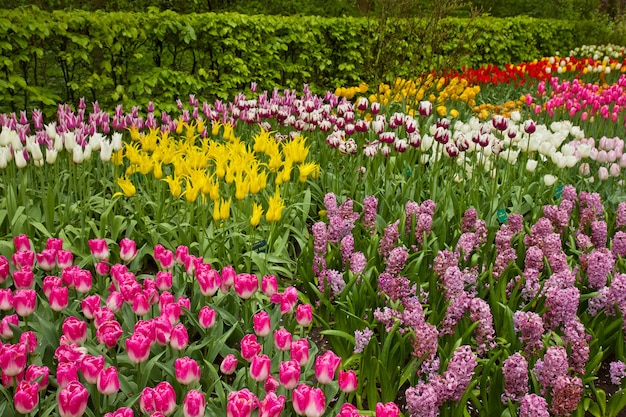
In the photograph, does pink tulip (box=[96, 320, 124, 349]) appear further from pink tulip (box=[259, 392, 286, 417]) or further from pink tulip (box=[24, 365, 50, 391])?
pink tulip (box=[259, 392, 286, 417])

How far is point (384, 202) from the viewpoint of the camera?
4.25m

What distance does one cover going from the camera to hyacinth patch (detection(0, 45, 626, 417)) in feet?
7.04

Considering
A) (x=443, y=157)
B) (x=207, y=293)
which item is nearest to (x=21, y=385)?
(x=207, y=293)

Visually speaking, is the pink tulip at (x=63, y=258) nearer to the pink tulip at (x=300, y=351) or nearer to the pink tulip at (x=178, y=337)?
the pink tulip at (x=178, y=337)

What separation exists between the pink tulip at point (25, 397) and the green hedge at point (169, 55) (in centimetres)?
450

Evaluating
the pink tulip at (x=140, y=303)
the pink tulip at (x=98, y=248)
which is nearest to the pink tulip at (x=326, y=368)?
the pink tulip at (x=140, y=303)

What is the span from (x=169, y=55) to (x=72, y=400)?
608cm

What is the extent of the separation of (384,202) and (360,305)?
1363 mm

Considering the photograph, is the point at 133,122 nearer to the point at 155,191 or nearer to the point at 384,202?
the point at 155,191

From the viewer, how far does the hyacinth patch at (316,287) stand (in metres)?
2.14

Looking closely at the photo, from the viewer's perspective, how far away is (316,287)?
338 centimetres

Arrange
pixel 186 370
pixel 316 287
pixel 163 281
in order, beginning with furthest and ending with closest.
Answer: pixel 316 287
pixel 163 281
pixel 186 370

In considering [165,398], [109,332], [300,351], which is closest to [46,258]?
[109,332]

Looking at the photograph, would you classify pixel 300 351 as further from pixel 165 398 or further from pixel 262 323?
pixel 165 398
